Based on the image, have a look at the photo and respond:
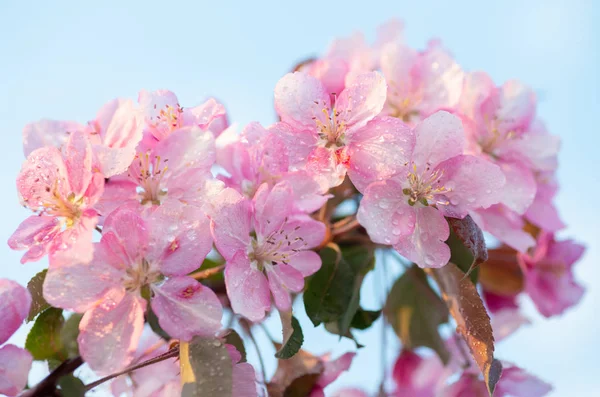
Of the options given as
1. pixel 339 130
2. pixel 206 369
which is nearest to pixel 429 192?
pixel 339 130

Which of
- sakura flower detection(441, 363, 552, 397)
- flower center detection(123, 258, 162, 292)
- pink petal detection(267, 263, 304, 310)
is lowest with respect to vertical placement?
sakura flower detection(441, 363, 552, 397)

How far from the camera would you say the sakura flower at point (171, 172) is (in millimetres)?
851

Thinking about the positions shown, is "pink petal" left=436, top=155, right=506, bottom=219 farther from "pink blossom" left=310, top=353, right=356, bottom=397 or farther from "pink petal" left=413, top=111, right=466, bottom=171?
"pink blossom" left=310, top=353, right=356, bottom=397

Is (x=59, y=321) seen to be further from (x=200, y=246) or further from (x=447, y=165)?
(x=447, y=165)

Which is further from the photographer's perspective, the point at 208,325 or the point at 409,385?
the point at 409,385

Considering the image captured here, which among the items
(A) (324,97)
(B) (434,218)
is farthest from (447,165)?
(A) (324,97)

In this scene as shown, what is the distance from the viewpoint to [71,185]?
0.83 meters

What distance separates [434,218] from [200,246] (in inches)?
11.9

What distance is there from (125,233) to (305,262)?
24 cm

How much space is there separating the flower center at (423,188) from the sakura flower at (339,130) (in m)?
0.05

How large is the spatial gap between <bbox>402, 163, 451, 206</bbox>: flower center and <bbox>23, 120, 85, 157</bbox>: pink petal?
0.47 meters

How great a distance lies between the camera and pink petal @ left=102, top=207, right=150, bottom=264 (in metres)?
0.77

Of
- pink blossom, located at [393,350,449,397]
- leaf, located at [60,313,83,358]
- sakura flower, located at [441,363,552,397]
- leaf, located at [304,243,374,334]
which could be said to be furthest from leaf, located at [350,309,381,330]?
leaf, located at [60,313,83,358]

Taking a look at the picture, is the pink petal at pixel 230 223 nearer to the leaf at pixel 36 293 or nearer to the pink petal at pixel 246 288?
the pink petal at pixel 246 288
